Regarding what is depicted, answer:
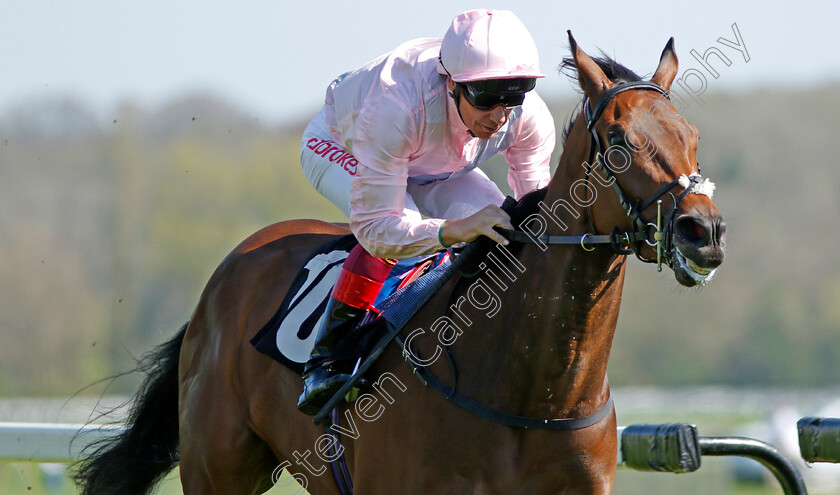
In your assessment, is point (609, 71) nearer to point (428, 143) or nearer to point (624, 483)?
point (428, 143)

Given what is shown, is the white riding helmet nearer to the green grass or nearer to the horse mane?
the horse mane

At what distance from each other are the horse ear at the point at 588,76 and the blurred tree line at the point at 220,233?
14.5 inches

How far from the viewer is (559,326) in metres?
2.92

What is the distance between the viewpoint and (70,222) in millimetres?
15859

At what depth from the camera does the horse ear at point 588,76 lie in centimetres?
286

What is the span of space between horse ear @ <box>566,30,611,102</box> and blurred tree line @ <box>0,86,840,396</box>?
37cm

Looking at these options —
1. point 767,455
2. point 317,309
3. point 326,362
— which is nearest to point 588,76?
point 326,362

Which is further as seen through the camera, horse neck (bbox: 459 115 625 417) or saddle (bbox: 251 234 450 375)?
saddle (bbox: 251 234 450 375)

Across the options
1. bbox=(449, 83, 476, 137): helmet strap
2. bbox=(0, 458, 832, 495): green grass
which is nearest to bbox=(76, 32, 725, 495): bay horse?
bbox=(449, 83, 476, 137): helmet strap

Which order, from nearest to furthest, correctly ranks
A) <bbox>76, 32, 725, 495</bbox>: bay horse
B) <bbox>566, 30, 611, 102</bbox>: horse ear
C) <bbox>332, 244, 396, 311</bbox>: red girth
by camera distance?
<bbox>76, 32, 725, 495</bbox>: bay horse, <bbox>566, 30, 611, 102</bbox>: horse ear, <bbox>332, 244, 396, 311</bbox>: red girth

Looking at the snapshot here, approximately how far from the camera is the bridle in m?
2.53

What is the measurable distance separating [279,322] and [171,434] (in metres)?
1.20

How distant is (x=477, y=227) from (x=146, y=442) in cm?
254

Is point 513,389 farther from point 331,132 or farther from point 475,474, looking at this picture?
point 331,132
